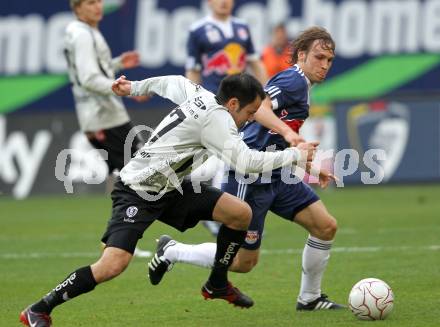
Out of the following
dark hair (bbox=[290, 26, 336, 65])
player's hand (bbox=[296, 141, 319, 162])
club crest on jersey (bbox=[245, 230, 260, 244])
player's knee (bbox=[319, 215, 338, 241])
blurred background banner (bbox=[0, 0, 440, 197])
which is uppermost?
dark hair (bbox=[290, 26, 336, 65])

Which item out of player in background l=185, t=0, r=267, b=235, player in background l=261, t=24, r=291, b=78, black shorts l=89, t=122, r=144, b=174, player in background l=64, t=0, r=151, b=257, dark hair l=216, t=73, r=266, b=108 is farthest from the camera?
player in background l=261, t=24, r=291, b=78

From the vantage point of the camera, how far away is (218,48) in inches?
511

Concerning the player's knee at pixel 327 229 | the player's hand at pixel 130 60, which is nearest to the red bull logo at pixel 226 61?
the player's hand at pixel 130 60

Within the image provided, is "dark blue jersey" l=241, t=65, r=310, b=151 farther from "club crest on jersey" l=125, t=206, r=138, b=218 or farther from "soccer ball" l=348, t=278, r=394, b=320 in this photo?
"soccer ball" l=348, t=278, r=394, b=320

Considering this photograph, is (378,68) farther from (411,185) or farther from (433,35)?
(411,185)

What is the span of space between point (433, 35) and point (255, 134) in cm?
1393

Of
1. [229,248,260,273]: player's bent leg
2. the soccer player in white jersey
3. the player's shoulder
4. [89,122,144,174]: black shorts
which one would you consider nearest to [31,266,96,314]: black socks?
the soccer player in white jersey

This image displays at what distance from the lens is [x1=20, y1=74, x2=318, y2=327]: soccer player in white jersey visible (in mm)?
7062

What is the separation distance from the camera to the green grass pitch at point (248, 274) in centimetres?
780

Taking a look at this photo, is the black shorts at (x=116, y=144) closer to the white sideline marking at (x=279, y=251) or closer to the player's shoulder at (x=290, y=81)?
the white sideline marking at (x=279, y=251)

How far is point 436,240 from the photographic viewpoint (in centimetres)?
1189

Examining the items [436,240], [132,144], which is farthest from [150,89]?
[436,240]

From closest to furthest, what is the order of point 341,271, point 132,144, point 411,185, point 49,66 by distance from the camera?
1. point 341,271
2. point 132,144
3. point 411,185
4. point 49,66

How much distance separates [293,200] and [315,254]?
0.46 meters
